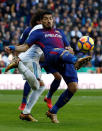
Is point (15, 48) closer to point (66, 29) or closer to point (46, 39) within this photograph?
point (46, 39)

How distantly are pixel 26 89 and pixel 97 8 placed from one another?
19753 millimetres

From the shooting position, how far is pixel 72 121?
10070 millimetres

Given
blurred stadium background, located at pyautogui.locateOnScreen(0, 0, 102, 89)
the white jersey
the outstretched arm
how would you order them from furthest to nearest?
blurred stadium background, located at pyautogui.locateOnScreen(0, 0, 102, 89) → the white jersey → the outstretched arm

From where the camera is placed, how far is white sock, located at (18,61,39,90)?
33.0 feet

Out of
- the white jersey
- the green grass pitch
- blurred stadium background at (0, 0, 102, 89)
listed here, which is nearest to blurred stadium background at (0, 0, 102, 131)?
blurred stadium background at (0, 0, 102, 89)

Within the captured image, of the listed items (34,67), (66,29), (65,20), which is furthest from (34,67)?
(65,20)

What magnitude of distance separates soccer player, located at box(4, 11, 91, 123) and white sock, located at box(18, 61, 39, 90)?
51 cm

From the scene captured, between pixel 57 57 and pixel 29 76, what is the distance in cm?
87

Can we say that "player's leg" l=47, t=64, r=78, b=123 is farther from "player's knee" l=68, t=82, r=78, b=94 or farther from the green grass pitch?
the green grass pitch

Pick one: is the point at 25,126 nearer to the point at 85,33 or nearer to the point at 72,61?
the point at 72,61

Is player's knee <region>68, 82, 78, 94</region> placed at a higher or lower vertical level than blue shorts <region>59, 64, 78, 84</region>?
lower

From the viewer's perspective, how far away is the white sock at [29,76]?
33.0 ft

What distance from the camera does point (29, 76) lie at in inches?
398

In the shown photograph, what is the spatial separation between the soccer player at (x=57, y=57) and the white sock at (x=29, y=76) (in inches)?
20.2
